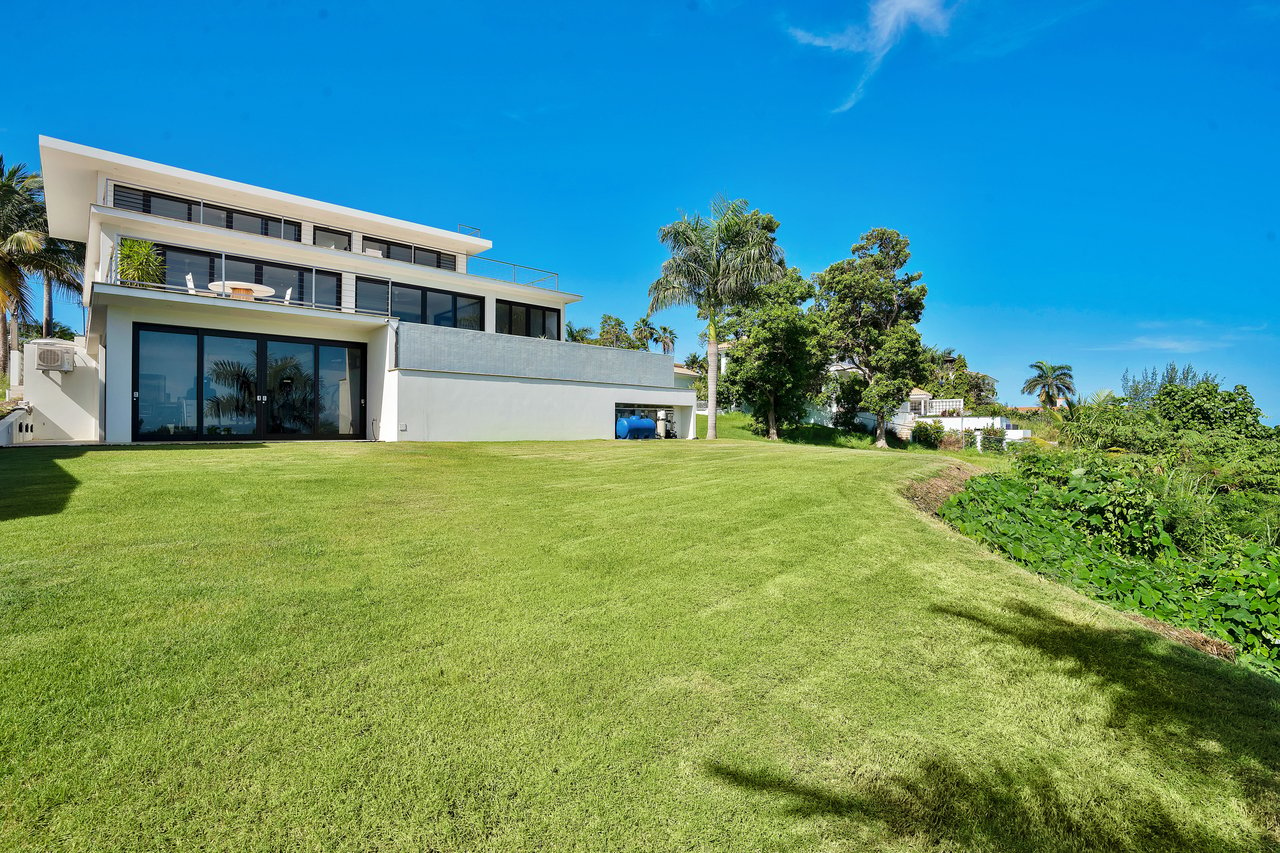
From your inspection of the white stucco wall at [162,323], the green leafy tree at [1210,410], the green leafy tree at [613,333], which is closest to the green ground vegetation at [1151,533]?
the green leafy tree at [1210,410]

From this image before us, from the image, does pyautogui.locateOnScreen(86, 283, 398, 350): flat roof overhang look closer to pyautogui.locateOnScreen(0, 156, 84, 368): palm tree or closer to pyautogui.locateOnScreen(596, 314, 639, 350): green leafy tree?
pyautogui.locateOnScreen(0, 156, 84, 368): palm tree

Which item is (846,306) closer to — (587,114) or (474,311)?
(587,114)

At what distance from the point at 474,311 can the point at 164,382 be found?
9927 millimetres

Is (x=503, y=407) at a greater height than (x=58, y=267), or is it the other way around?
(x=58, y=267)

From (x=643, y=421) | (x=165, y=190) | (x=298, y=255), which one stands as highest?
(x=165, y=190)

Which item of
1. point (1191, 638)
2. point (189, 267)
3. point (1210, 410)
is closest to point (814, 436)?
point (1210, 410)

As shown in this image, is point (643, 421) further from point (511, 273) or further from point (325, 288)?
point (325, 288)

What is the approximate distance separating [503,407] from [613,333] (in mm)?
32879

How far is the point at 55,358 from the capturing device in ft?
43.3

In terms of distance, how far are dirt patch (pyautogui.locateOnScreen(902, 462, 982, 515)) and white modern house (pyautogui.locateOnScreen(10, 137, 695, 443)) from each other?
41.4ft

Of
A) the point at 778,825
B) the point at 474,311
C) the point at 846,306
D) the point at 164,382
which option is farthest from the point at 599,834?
the point at 846,306

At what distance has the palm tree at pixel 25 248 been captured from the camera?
21.9 m

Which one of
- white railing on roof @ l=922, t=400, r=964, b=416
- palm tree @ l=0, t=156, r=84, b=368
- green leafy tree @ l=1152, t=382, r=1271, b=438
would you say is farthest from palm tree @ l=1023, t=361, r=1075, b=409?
palm tree @ l=0, t=156, r=84, b=368

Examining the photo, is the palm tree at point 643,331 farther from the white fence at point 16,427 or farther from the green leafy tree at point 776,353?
the white fence at point 16,427
